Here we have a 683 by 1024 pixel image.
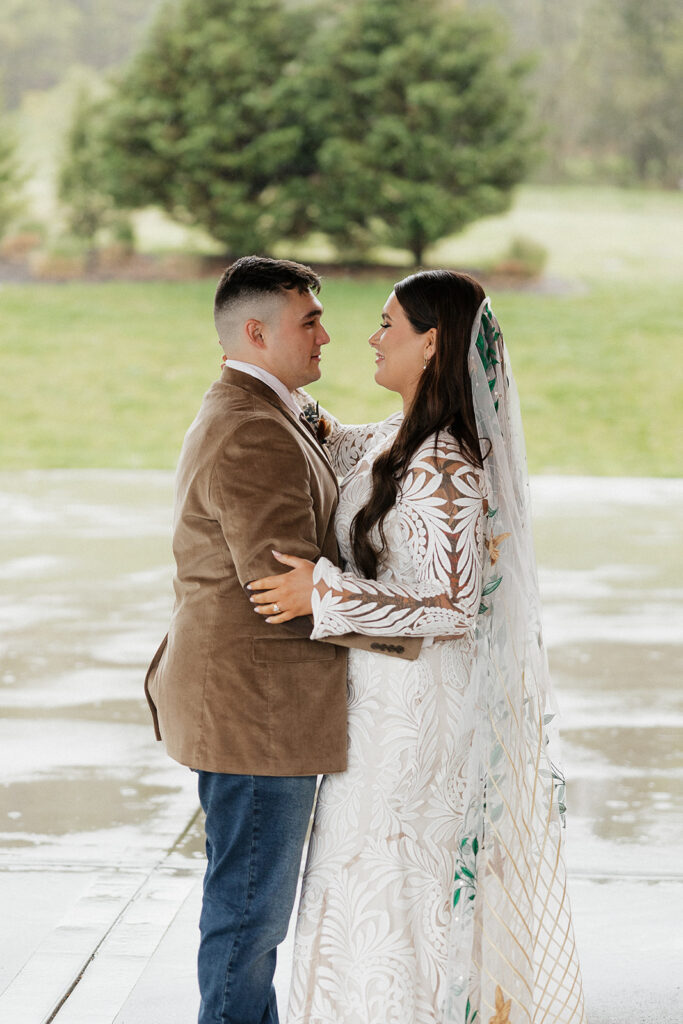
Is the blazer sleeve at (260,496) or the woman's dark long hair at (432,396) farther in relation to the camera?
the woman's dark long hair at (432,396)

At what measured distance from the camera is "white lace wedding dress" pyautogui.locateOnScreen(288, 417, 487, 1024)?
2.22 m

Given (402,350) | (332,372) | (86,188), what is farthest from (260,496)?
(86,188)

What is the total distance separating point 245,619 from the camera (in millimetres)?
2166

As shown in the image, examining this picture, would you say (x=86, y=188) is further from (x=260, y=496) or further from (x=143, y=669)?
(x=260, y=496)

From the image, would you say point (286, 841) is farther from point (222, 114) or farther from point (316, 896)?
point (222, 114)

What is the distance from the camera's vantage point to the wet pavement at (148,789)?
2906 mm

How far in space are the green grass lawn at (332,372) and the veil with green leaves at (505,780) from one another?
17606 mm

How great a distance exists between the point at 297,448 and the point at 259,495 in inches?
4.3

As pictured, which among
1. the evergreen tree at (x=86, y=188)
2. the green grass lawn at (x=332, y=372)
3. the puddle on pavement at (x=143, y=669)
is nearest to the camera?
the puddle on pavement at (x=143, y=669)

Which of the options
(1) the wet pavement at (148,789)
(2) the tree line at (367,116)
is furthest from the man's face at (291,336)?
(2) the tree line at (367,116)

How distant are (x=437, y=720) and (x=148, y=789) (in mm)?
2269

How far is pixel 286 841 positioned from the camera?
221 cm

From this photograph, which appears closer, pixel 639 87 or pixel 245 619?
pixel 245 619

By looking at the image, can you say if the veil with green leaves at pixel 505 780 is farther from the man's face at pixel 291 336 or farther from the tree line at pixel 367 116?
the tree line at pixel 367 116
